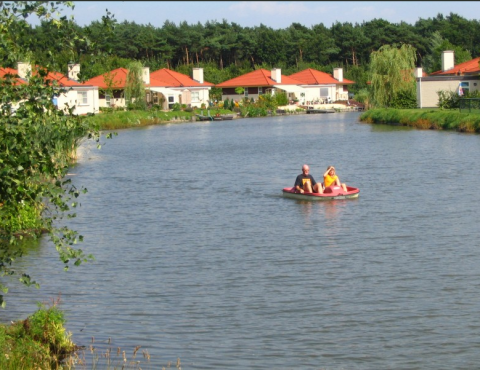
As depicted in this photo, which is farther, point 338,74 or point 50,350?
point 338,74

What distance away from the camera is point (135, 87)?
7938 centimetres

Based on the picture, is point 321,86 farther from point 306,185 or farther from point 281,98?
point 306,185

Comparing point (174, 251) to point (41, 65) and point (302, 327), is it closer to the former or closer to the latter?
point (302, 327)

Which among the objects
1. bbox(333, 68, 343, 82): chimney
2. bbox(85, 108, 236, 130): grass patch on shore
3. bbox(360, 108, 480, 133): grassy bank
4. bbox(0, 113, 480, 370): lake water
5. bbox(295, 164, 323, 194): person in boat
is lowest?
bbox(0, 113, 480, 370): lake water

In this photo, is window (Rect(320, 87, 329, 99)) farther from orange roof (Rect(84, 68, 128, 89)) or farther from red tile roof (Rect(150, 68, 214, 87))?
orange roof (Rect(84, 68, 128, 89))

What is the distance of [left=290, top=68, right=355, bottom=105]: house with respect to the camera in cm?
10035

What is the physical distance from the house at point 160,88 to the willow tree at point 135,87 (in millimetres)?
1566

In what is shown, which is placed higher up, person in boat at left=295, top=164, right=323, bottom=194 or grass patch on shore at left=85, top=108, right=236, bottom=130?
grass patch on shore at left=85, top=108, right=236, bottom=130

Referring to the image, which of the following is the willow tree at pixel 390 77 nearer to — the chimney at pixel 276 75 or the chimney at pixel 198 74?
the chimney at pixel 276 75

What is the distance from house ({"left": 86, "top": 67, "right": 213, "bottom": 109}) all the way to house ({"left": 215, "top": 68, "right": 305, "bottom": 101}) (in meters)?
4.65

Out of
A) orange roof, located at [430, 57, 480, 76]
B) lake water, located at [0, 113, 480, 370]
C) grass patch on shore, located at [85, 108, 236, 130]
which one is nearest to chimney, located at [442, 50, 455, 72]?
orange roof, located at [430, 57, 480, 76]

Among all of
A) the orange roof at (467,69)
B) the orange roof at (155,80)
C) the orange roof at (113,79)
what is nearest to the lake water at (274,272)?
the orange roof at (467,69)

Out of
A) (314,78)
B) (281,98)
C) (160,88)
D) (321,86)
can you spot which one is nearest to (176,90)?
(160,88)

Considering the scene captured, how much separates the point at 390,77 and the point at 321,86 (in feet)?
103
